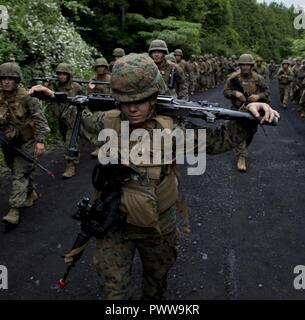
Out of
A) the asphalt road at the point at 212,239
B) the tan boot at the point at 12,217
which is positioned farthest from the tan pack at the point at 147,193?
the tan boot at the point at 12,217

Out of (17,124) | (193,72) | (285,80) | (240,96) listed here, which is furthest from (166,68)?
(193,72)

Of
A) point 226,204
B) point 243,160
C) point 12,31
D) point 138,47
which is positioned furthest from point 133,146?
point 138,47

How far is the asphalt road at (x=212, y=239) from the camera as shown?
3.97 m

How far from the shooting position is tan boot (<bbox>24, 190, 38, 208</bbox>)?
5.94 meters

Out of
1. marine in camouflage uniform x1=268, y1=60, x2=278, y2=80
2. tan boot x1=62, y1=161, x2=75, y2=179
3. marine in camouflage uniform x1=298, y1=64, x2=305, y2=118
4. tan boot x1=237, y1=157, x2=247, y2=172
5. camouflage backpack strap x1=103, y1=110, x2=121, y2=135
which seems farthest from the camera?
marine in camouflage uniform x1=268, y1=60, x2=278, y2=80

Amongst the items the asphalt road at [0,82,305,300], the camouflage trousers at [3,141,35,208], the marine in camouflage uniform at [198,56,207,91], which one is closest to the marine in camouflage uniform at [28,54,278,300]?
the asphalt road at [0,82,305,300]

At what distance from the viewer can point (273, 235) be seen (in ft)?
16.6

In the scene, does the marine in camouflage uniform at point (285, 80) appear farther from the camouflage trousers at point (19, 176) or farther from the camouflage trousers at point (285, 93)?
the camouflage trousers at point (19, 176)

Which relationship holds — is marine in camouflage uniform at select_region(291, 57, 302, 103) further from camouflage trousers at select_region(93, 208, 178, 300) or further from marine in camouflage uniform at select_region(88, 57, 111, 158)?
camouflage trousers at select_region(93, 208, 178, 300)

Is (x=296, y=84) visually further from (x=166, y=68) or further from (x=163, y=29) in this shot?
(x=166, y=68)

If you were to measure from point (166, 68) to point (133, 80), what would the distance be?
5.04 metres

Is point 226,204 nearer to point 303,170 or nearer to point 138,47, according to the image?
point 303,170

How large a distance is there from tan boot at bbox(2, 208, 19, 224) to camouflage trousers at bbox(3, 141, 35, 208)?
7cm

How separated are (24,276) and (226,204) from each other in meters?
2.96
